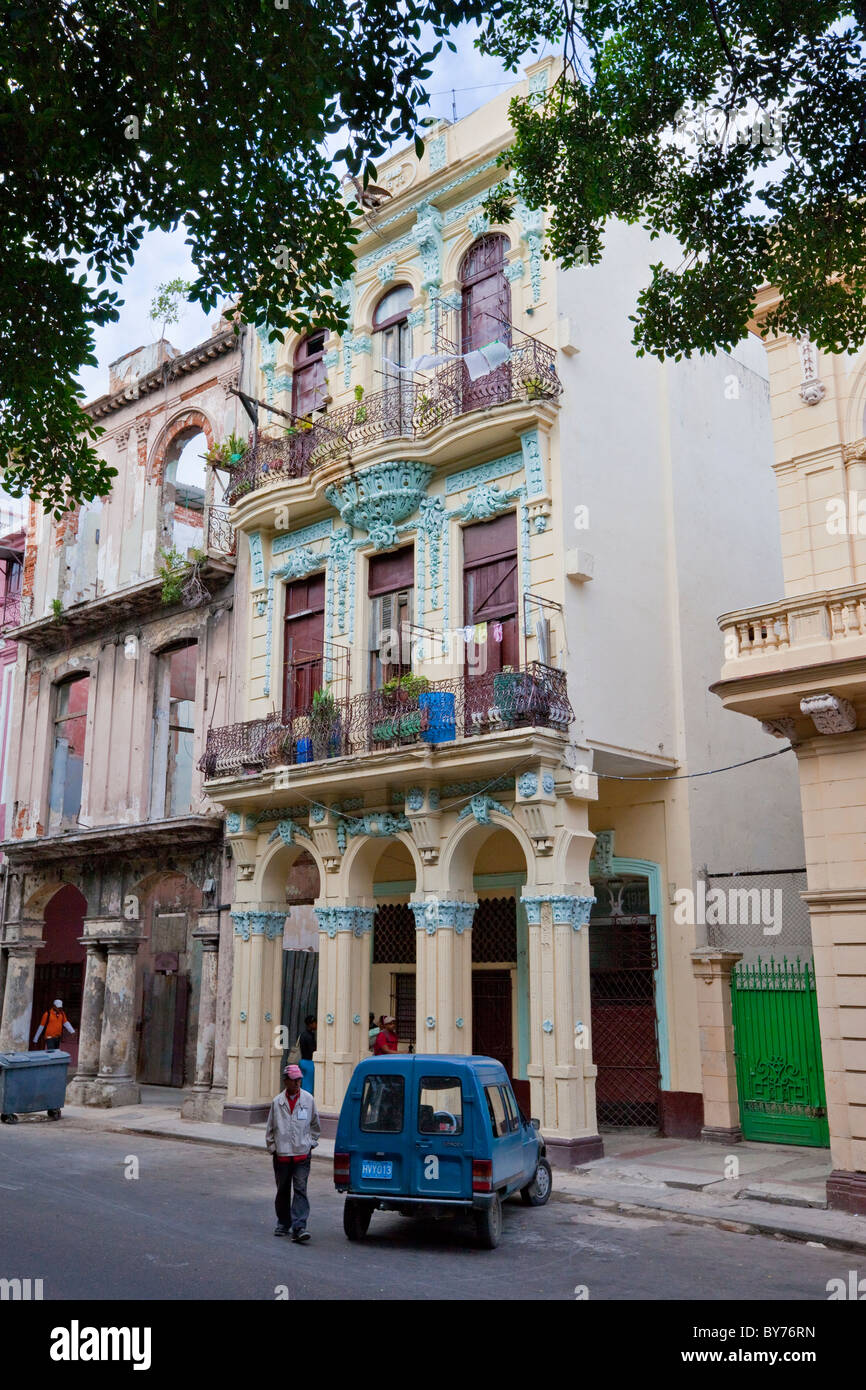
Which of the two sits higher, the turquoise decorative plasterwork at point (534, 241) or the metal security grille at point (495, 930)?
the turquoise decorative plasterwork at point (534, 241)

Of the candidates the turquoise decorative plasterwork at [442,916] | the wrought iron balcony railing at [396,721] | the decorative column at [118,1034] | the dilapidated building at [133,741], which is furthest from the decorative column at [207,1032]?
the turquoise decorative plasterwork at [442,916]

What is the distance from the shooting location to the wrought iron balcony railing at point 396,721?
16.1m

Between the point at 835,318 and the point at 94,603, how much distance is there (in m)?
17.4

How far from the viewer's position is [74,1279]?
28.5 feet

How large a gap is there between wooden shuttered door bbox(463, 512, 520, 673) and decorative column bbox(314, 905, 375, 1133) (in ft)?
15.1

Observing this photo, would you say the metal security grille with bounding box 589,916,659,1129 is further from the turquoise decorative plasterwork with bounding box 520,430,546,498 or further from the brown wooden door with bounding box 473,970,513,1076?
the turquoise decorative plasterwork with bounding box 520,430,546,498

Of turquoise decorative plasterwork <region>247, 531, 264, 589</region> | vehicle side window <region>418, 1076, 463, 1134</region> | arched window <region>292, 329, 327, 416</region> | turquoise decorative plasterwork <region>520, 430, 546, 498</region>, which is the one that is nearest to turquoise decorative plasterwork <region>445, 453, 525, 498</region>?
turquoise decorative plasterwork <region>520, 430, 546, 498</region>

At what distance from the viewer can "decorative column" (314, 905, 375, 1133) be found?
1788 centimetres

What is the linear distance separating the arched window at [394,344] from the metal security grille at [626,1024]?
9.09m

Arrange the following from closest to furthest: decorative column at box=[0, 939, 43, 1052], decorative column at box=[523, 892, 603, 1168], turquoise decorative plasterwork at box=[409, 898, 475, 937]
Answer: decorative column at box=[523, 892, 603, 1168] → turquoise decorative plasterwork at box=[409, 898, 475, 937] → decorative column at box=[0, 939, 43, 1052]

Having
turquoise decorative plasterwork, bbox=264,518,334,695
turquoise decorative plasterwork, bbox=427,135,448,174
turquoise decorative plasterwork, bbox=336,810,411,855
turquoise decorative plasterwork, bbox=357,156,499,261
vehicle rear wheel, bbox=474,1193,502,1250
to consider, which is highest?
turquoise decorative plasterwork, bbox=427,135,448,174

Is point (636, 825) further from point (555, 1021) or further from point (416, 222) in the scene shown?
point (416, 222)

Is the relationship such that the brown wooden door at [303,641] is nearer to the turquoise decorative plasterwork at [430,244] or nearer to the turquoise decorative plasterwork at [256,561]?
the turquoise decorative plasterwork at [256,561]

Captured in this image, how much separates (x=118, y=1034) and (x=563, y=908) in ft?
34.3
